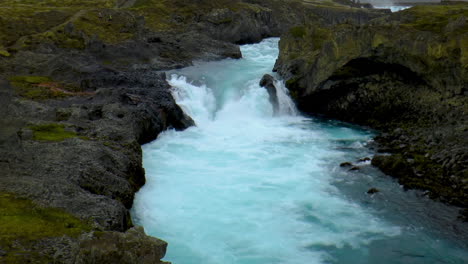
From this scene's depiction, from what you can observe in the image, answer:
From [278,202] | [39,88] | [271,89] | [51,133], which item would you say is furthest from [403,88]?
[39,88]

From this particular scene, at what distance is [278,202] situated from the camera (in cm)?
2669

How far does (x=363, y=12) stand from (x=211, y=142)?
111 m

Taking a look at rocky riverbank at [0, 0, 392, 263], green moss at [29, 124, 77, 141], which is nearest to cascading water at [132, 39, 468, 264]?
rocky riverbank at [0, 0, 392, 263]

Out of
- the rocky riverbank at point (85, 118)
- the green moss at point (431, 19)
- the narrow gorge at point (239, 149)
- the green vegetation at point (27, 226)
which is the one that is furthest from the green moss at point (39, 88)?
the green moss at point (431, 19)

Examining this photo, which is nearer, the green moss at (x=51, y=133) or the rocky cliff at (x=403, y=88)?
the green moss at (x=51, y=133)

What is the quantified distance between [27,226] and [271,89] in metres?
35.8

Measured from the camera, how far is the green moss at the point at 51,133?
1045 inches

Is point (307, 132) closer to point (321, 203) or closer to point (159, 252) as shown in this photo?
point (321, 203)

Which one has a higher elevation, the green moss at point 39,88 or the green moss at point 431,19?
the green moss at point 431,19

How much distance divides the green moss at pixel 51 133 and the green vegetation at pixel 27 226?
328 inches

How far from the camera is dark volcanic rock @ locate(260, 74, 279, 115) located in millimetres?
48106

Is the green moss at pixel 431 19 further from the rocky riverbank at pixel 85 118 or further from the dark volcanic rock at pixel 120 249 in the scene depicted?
the dark volcanic rock at pixel 120 249

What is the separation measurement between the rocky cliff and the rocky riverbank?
15485 mm

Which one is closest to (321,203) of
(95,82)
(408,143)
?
(408,143)
